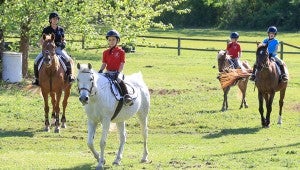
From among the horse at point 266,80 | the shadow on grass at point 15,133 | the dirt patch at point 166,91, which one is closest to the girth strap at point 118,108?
the shadow on grass at point 15,133

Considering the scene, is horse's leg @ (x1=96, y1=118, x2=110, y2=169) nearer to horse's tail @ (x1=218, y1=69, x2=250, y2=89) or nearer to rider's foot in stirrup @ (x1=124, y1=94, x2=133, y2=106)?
rider's foot in stirrup @ (x1=124, y1=94, x2=133, y2=106)

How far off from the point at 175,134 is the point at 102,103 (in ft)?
19.6

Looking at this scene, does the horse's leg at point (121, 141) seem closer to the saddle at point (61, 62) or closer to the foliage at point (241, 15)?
the saddle at point (61, 62)

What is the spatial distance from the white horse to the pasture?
64 centimetres

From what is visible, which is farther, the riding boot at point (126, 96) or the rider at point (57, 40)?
the rider at point (57, 40)

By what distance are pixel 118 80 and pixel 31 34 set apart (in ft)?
38.9

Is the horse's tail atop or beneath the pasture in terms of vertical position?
atop

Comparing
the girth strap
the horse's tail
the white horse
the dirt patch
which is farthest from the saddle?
the dirt patch

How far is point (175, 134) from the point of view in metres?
18.9

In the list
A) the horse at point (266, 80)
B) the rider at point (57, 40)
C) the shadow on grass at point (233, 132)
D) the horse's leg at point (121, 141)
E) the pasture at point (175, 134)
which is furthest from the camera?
the horse at point (266, 80)

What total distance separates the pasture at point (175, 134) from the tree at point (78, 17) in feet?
7.55

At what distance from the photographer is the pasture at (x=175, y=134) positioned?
46.8 ft

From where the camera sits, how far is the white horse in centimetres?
1262

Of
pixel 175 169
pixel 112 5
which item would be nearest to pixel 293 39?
pixel 112 5
